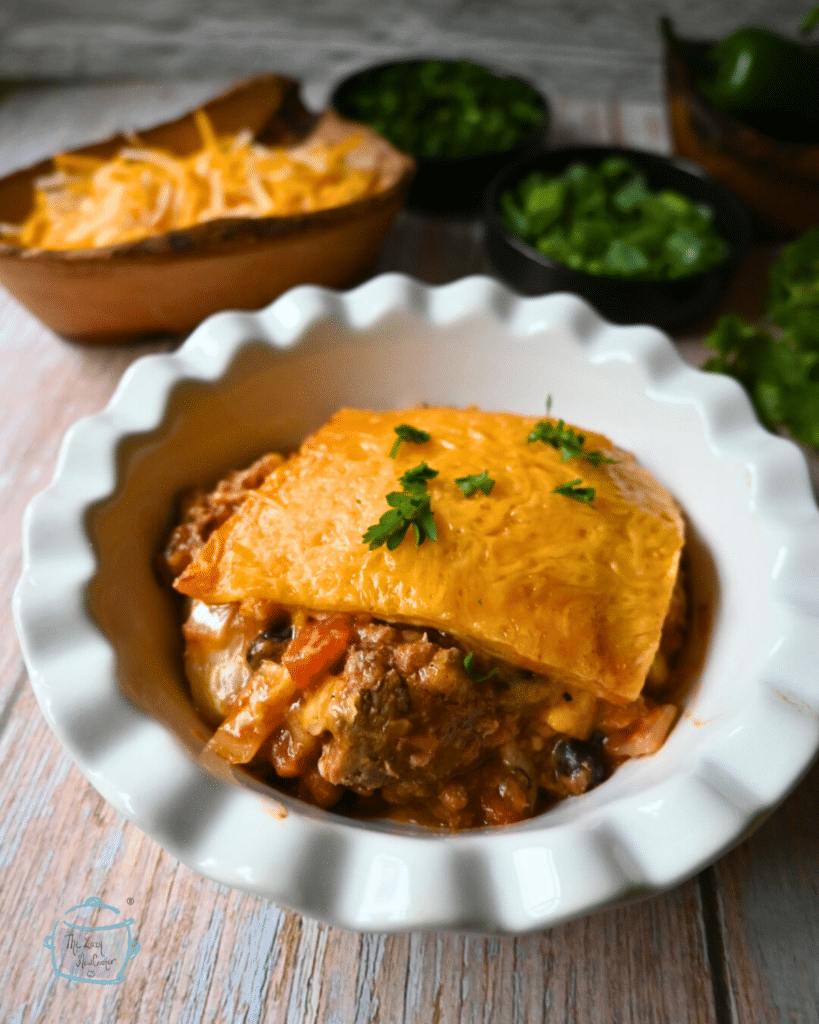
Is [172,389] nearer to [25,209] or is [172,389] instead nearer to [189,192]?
[189,192]

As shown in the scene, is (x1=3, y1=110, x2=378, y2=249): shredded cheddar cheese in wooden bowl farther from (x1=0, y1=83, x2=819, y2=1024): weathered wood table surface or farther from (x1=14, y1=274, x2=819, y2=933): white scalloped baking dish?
(x1=0, y1=83, x2=819, y2=1024): weathered wood table surface

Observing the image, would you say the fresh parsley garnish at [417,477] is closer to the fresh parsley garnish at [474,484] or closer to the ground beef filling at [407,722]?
the fresh parsley garnish at [474,484]

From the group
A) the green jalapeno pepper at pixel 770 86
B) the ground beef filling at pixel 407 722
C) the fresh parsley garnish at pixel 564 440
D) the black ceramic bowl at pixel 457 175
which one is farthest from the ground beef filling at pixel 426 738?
the green jalapeno pepper at pixel 770 86

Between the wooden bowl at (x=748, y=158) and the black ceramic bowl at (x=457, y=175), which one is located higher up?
the wooden bowl at (x=748, y=158)

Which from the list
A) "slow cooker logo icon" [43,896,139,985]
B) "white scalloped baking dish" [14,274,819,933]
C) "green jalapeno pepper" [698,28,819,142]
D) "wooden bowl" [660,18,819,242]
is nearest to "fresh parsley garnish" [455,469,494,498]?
"white scalloped baking dish" [14,274,819,933]

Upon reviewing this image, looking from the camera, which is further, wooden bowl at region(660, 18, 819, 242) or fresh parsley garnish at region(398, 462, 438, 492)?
wooden bowl at region(660, 18, 819, 242)

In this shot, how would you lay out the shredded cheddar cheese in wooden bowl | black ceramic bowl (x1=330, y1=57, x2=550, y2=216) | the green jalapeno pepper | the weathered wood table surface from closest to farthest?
the weathered wood table surface → the shredded cheddar cheese in wooden bowl → the green jalapeno pepper → black ceramic bowl (x1=330, y1=57, x2=550, y2=216)

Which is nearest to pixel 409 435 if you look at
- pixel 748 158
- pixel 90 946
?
pixel 90 946
